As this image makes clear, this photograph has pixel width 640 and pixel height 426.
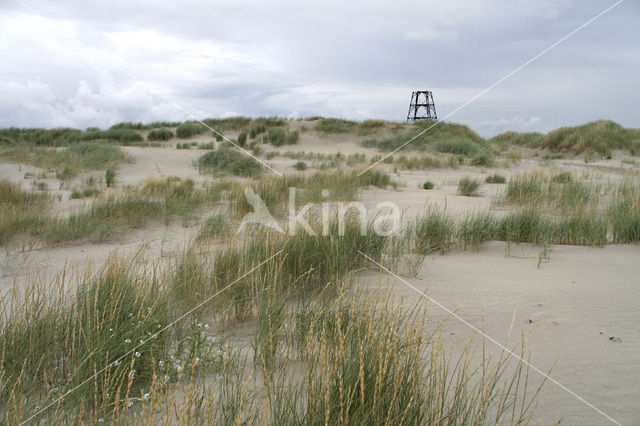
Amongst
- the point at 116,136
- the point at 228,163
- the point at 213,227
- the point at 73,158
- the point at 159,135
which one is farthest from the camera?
the point at 159,135

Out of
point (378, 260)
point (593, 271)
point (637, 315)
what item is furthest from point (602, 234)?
point (378, 260)

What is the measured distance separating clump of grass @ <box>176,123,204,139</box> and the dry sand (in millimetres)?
19226

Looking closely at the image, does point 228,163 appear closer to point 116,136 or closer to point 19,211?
point 19,211

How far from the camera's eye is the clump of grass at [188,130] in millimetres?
24562

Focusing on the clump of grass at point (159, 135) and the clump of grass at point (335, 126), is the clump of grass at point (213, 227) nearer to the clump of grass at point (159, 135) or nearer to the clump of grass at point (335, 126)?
the clump of grass at point (335, 126)

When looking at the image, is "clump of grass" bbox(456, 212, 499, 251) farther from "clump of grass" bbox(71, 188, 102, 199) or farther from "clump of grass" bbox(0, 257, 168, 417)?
"clump of grass" bbox(71, 188, 102, 199)

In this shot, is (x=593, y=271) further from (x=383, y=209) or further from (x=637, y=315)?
(x=383, y=209)

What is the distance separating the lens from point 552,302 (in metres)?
3.55

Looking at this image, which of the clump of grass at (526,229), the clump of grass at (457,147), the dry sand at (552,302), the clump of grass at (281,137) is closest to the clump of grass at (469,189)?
the clump of grass at (526,229)

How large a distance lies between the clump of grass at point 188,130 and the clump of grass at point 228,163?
1044 cm

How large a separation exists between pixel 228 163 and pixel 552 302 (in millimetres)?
11817

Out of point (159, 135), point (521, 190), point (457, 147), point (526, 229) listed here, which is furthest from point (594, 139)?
point (159, 135)

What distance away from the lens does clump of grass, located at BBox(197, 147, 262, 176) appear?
1345cm

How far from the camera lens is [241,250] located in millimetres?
3951
